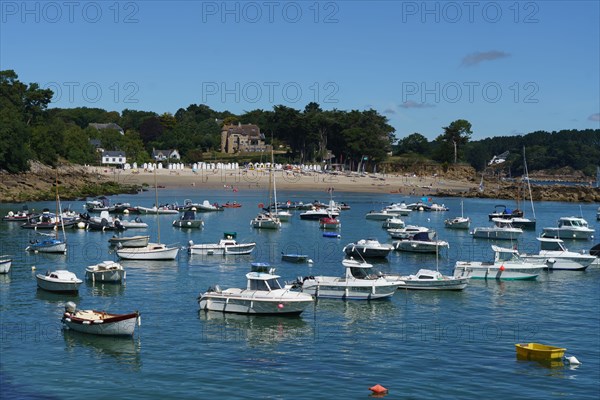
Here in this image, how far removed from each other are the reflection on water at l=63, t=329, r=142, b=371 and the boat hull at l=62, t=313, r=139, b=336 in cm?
27

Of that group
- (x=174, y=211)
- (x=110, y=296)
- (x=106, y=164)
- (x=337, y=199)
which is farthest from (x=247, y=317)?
(x=106, y=164)

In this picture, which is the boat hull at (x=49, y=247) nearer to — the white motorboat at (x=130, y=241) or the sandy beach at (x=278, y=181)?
the white motorboat at (x=130, y=241)

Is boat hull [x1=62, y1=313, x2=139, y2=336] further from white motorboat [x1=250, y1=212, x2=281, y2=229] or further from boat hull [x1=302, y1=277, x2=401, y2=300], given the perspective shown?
white motorboat [x1=250, y1=212, x2=281, y2=229]

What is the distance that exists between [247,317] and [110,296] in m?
10.4

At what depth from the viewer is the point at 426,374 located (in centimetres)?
3272

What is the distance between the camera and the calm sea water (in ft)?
102

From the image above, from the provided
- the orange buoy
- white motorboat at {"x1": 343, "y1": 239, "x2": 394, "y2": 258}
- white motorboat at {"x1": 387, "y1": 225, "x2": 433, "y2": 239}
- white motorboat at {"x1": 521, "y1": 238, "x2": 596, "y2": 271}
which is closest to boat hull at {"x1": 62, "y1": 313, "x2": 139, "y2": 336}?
the orange buoy

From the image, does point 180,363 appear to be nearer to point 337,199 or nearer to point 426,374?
point 426,374

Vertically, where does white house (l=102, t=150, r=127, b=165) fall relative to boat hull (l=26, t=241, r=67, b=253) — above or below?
above

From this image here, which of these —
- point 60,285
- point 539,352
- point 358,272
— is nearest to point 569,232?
point 358,272

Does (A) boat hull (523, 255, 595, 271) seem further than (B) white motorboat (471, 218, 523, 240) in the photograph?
No

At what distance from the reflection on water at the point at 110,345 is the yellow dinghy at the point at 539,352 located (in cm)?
1703

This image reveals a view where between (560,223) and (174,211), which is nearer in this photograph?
(560,223)

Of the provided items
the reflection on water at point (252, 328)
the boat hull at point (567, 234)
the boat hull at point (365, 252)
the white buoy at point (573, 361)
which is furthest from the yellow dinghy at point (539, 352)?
the boat hull at point (567, 234)
